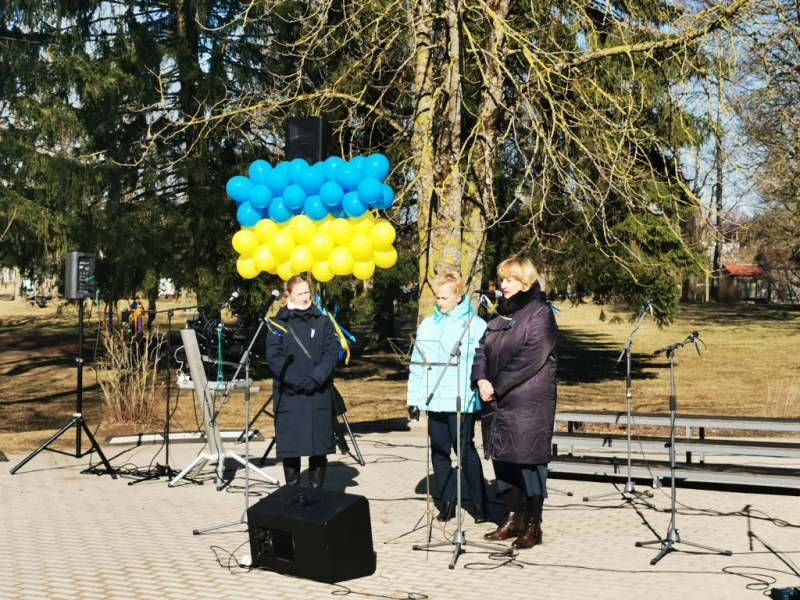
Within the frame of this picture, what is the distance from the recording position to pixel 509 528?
25.0ft

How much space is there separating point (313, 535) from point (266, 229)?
410 centimetres

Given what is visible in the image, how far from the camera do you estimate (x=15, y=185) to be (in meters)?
20.9

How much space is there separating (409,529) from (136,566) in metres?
2.19

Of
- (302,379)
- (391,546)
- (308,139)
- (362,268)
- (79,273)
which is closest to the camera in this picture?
(391,546)

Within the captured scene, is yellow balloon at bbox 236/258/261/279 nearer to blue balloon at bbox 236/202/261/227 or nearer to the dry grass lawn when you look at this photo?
blue balloon at bbox 236/202/261/227

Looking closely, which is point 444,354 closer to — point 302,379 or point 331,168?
point 302,379

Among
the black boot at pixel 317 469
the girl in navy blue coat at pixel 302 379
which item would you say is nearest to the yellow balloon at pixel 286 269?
the girl in navy blue coat at pixel 302 379

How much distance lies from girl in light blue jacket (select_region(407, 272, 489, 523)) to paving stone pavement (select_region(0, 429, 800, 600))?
41 cm

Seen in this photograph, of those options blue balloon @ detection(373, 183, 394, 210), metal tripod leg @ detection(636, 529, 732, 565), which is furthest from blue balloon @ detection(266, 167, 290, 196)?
metal tripod leg @ detection(636, 529, 732, 565)

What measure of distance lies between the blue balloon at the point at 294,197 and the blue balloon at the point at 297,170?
0.25 ft

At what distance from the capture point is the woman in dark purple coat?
24.0 ft

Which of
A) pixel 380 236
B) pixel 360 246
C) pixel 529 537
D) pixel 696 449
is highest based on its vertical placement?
pixel 380 236

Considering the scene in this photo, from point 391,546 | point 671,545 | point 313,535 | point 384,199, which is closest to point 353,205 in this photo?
Result: point 384,199

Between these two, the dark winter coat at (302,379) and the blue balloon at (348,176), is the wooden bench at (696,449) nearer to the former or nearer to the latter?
the dark winter coat at (302,379)
